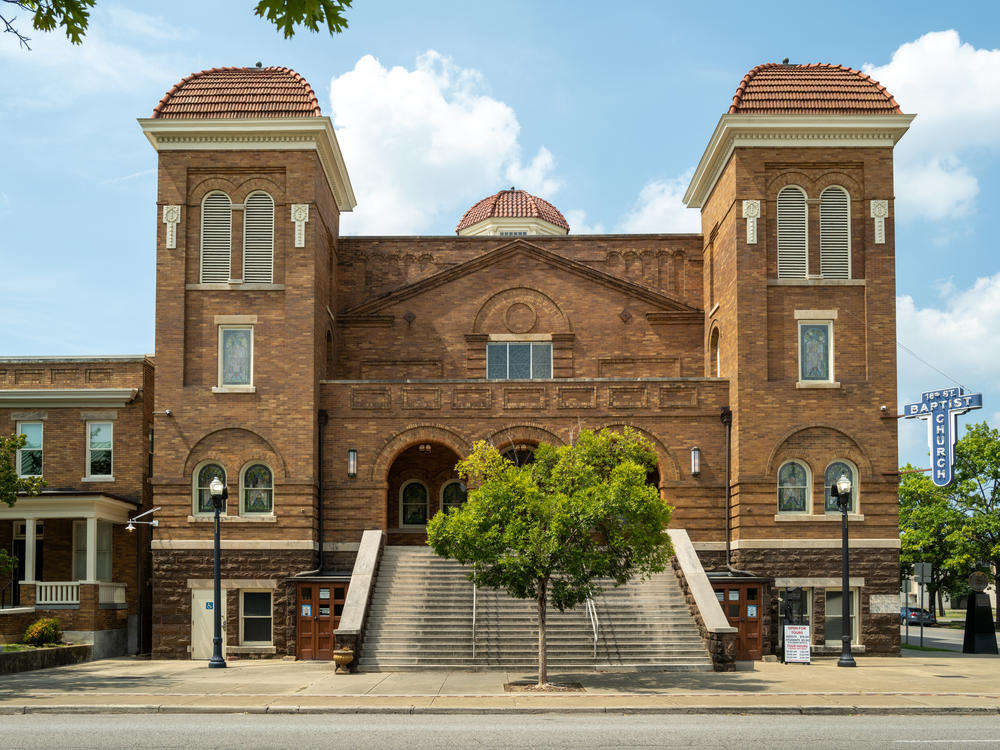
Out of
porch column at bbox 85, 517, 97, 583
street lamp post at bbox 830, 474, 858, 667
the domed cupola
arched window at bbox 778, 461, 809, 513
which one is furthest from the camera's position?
the domed cupola

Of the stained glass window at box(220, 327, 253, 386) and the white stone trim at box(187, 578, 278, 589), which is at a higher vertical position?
the stained glass window at box(220, 327, 253, 386)

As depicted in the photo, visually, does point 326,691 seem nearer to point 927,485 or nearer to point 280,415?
point 280,415

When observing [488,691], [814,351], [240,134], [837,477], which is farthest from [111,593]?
[814,351]

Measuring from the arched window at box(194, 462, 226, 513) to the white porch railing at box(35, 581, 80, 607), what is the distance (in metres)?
4.04

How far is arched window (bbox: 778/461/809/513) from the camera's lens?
29.7 meters

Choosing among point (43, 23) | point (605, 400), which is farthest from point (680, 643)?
point (43, 23)

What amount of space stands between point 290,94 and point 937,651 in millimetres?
24888

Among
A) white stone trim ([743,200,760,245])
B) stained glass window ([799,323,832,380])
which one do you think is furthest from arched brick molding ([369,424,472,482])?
white stone trim ([743,200,760,245])

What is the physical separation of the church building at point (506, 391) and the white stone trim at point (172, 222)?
0.06 metres

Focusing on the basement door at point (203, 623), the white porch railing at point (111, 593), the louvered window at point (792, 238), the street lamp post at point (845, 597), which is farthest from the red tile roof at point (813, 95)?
the white porch railing at point (111, 593)

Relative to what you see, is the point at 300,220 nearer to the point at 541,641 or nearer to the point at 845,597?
the point at 541,641

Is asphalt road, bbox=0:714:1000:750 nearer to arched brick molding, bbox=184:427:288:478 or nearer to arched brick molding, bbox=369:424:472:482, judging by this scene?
arched brick molding, bbox=184:427:288:478

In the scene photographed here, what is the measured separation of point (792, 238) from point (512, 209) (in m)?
14.1

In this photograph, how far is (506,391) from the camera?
101 ft
